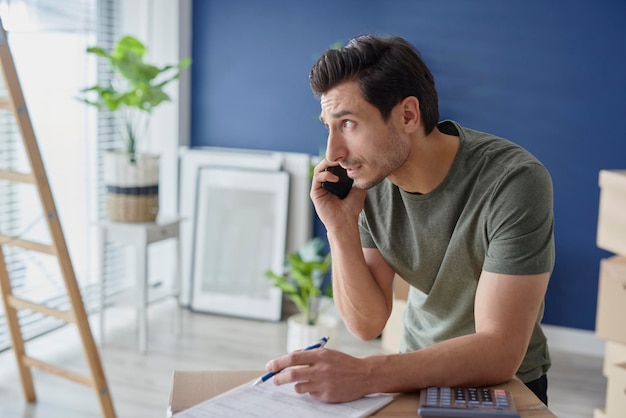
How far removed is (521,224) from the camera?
1474mm

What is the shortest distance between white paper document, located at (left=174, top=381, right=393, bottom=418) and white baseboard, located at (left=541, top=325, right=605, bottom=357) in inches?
118

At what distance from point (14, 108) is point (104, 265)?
4.89 feet

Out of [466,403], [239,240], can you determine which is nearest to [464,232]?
[466,403]

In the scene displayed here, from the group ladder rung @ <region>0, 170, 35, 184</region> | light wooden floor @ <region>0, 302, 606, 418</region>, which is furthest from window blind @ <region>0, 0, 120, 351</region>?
ladder rung @ <region>0, 170, 35, 184</region>

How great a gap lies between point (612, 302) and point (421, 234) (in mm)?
1632

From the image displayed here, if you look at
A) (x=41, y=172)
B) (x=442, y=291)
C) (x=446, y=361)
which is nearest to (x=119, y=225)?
(x=41, y=172)

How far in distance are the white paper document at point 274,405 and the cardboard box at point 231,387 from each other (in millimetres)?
22

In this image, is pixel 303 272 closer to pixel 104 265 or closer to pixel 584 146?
pixel 104 265

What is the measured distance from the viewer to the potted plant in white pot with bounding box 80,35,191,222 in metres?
3.61

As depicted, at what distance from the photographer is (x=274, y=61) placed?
4430mm

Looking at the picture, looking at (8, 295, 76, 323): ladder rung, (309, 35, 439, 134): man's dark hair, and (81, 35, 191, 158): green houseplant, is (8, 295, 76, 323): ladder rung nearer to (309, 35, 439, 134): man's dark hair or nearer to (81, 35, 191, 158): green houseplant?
(81, 35, 191, 158): green houseplant

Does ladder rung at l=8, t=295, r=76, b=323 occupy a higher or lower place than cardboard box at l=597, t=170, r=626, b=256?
lower

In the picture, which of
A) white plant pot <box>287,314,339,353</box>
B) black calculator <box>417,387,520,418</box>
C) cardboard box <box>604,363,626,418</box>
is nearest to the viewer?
black calculator <box>417,387,520,418</box>

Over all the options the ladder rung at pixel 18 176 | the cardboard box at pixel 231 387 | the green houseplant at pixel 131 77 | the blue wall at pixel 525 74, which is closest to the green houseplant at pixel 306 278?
the blue wall at pixel 525 74
